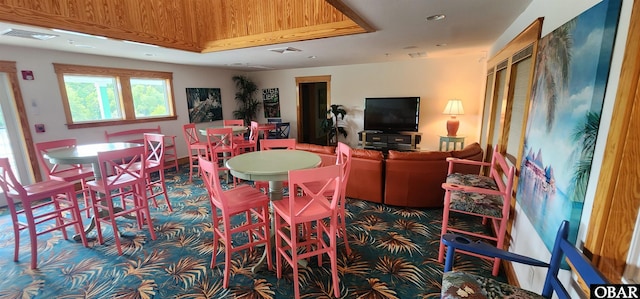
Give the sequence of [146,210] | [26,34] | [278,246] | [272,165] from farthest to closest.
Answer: [26,34] → [146,210] → [272,165] → [278,246]

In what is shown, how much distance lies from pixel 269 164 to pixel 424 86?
461 cm

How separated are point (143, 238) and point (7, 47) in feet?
11.2

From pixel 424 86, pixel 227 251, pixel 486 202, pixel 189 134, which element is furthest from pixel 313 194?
pixel 424 86

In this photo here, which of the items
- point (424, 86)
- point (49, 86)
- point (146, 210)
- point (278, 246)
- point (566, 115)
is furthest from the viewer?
point (424, 86)

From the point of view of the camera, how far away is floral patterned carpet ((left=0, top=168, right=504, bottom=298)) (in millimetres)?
1987

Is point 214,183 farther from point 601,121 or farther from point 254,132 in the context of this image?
point 254,132

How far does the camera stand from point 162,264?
7.58 ft

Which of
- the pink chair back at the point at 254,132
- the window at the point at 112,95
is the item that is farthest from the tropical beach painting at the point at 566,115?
the window at the point at 112,95

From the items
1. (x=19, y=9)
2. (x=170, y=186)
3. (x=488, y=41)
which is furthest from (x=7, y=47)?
(x=488, y=41)

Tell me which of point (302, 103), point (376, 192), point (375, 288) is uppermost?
point (302, 103)

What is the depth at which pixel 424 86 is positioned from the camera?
557 cm

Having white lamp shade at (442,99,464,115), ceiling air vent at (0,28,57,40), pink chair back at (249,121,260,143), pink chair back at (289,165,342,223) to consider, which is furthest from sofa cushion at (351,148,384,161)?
ceiling air vent at (0,28,57,40)

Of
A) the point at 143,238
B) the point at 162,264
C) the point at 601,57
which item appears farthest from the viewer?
the point at 143,238

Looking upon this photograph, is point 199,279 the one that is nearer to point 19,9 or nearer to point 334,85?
point 19,9
